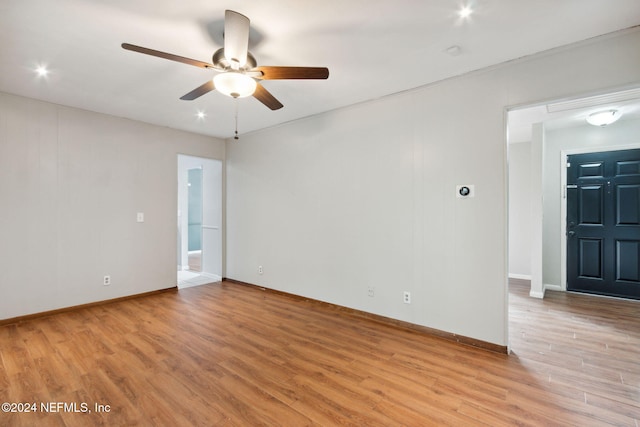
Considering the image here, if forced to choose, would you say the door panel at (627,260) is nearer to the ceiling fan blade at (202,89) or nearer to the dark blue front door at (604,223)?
the dark blue front door at (604,223)

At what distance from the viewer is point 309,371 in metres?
2.36

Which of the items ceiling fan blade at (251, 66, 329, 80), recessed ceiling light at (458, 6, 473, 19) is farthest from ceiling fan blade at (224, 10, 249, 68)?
recessed ceiling light at (458, 6, 473, 19)

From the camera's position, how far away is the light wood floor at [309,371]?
1.87m

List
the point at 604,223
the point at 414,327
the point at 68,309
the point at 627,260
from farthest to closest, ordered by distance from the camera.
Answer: the point at 604,223, the point at 627,260, the point at 68,309, the point at 414,327

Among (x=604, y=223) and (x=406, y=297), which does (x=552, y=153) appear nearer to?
(x=604, y=223)

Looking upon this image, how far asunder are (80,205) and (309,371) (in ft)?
12.0

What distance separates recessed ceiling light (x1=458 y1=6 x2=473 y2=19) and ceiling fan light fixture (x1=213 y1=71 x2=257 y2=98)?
147 centimetres

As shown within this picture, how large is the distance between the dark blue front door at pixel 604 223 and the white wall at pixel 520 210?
2.82 ft

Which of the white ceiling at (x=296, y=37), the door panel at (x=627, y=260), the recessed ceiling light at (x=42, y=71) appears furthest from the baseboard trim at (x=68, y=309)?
the door panel at (x=627, y=260)

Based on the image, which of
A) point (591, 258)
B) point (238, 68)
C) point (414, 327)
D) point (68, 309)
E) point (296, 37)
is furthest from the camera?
point (591, 258)

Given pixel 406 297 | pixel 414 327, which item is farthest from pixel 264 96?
pixel 414 327

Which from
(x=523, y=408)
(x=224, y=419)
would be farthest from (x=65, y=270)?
(x=523, y=408)

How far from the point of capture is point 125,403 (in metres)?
1.96

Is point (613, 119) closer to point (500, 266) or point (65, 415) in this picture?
point (500, 266)
